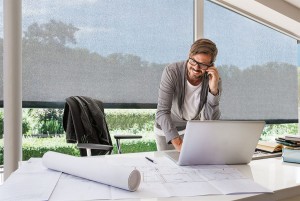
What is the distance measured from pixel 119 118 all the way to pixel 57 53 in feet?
3.85

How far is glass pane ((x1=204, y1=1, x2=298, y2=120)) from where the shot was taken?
4.11 meters

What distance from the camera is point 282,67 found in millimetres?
5078

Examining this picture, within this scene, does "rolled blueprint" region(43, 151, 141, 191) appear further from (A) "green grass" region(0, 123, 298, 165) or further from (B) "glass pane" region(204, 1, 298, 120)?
(B) "glass pane" region(204, 1, 298, 120)

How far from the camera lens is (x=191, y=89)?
Result: 2.16m

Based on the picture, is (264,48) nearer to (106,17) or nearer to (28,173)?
(106,17)

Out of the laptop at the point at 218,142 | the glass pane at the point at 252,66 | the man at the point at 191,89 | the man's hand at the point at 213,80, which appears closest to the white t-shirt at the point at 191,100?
the man at the point at 191,89

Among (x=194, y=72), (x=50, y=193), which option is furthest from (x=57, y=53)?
(x=50, y=193)

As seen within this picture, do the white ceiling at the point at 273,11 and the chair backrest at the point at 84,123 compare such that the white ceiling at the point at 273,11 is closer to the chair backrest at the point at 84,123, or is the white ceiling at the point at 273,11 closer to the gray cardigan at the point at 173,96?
the gray cardigan at the point at 173,96

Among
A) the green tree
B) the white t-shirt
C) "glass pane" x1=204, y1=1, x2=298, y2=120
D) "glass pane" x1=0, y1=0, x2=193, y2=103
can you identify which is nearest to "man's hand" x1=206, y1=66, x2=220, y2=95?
the white t-shirt

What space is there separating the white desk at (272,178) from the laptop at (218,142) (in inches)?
2.4

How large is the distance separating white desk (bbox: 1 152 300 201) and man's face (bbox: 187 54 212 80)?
809mm

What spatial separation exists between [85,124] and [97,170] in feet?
4.06

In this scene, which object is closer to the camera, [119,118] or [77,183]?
[77,183]

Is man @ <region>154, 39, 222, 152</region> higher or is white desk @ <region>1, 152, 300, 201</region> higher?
man @ <region>154, 39, 222, 152</region>
